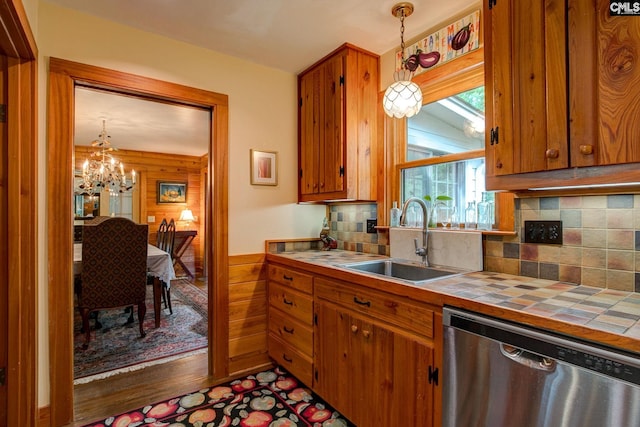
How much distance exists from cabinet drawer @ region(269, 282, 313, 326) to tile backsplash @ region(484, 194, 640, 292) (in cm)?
114

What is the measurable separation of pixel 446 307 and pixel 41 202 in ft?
7.15

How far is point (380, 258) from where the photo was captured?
7.43ft

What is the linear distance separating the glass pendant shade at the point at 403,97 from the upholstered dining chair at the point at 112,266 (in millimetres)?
2551

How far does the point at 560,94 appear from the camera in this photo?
121 centimetres

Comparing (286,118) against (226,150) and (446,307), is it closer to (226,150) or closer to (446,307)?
(226,150)

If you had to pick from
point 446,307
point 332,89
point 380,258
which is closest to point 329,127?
point 332,89

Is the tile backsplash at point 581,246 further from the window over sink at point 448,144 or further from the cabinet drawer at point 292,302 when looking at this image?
the cabinet drawer at point 292,302

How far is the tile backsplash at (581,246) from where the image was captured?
1324mm

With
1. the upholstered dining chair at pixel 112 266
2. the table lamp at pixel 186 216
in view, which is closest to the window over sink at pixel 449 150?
the upholstered dining chair at pixel 112 266

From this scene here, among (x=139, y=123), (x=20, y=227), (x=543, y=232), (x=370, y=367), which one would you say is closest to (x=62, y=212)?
(x=20, y=227)

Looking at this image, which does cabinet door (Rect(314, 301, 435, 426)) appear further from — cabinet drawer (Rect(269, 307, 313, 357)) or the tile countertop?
→ the tile countertop

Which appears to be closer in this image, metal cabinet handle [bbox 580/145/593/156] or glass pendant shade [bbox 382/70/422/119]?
metal cabinet handle [bbox 580/145/593/156]

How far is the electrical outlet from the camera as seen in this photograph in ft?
5.00

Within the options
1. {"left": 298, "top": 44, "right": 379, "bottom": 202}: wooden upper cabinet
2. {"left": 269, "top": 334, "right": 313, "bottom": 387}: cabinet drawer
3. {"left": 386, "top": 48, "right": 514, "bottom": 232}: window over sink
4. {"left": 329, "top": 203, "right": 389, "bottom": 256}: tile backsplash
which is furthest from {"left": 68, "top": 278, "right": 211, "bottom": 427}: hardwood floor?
A: {"left": 386, "top": 48, "right": 514, "bottom": 232}: window over sink
